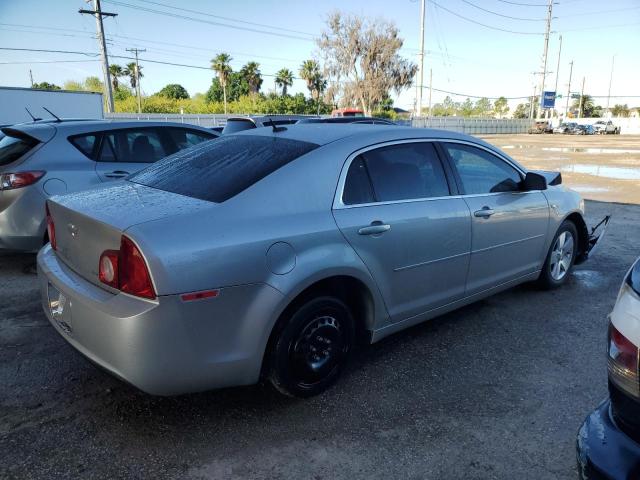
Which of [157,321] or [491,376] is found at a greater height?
[157,321]

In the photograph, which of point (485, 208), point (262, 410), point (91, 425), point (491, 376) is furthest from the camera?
point (485, 208)

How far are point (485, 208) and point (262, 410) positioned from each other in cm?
215

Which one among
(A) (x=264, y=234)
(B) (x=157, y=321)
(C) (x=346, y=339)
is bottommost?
(C) (x=346, y=339)

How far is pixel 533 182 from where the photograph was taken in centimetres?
404

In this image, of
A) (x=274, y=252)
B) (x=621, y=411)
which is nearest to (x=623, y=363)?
(x=621, y=411)

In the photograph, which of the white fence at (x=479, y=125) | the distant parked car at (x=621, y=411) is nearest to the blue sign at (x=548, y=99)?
the white fence at (x=479, y=125)

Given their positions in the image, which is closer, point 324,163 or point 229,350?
point 229,350

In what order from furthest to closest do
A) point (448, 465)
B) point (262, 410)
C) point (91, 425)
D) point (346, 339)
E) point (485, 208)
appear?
point (485, 208) → point (346, 339) → point (262, 410) → point (91, 425) → point (448, 465)

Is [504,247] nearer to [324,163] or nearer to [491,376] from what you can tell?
[491,376]

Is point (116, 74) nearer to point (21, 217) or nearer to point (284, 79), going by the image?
point (284, 79)

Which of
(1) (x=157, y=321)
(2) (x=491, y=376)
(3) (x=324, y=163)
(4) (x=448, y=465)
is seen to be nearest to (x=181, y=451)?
(1) (x=157, y=321)

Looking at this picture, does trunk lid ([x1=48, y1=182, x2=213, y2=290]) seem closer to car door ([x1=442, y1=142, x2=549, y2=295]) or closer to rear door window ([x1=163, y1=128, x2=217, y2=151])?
car door ([x1=442, y1=142, x2=549, y2=295])

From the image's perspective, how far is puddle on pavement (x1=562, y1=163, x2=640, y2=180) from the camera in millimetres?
14648

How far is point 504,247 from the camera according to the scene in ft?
12.9
